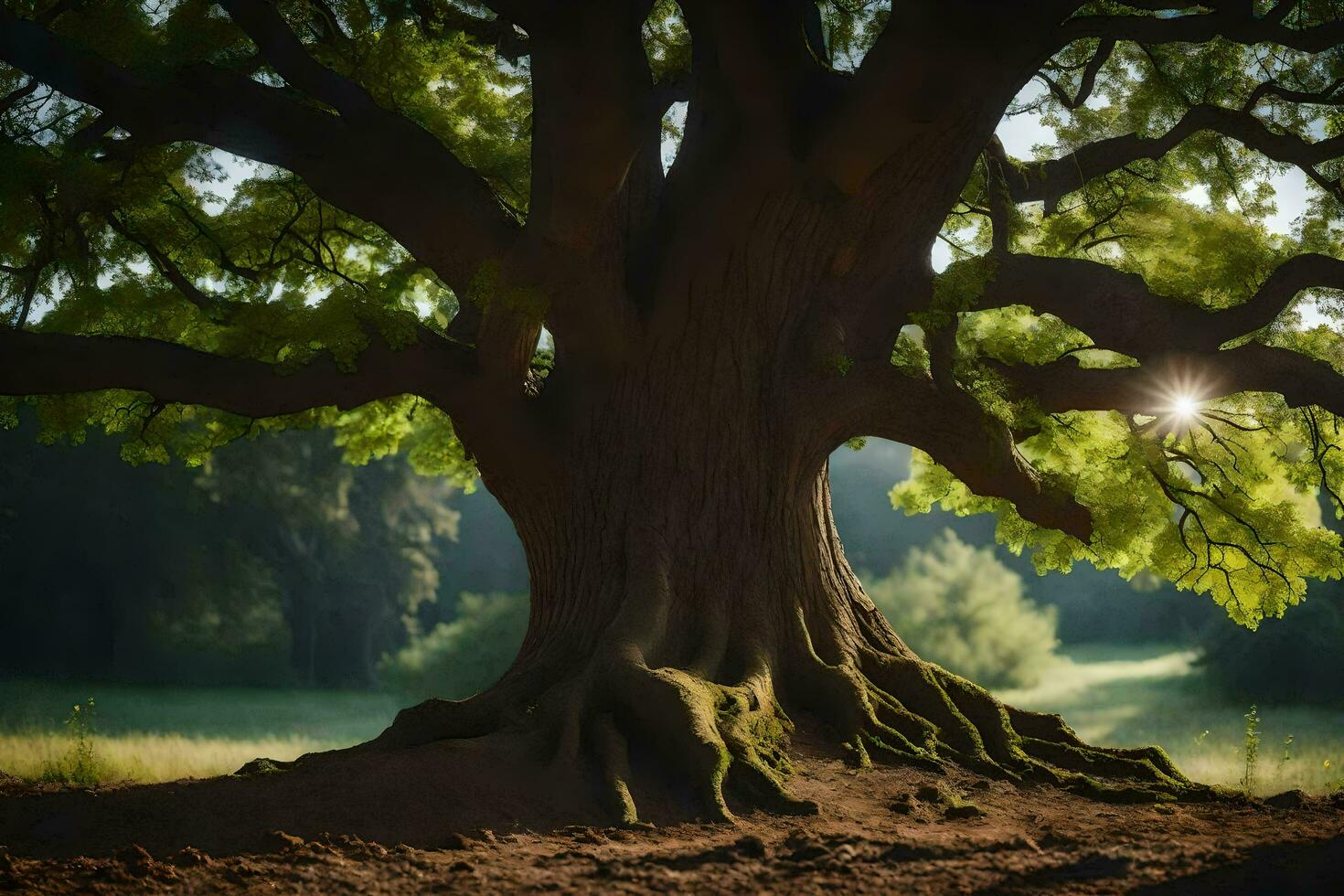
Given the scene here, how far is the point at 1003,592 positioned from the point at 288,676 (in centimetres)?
1866

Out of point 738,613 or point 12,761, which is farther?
point 12,761

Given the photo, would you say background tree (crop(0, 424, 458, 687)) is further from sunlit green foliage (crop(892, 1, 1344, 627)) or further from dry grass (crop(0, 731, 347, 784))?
sunlit green foliage (crop(892, 1, 1344, 627))

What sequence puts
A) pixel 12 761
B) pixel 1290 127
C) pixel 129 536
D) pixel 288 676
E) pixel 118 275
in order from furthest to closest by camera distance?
pixel 288 676
pixel 129 536
pixel 12 761
pixel 118 275
pixel 1290 127

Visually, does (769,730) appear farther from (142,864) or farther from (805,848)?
(142,864)

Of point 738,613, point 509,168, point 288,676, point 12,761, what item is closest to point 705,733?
point 738,613

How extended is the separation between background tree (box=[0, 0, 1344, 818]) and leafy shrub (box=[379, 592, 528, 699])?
13349mm

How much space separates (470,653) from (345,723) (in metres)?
2.75

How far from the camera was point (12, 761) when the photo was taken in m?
10.2

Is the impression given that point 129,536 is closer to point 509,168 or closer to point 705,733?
point 509,168

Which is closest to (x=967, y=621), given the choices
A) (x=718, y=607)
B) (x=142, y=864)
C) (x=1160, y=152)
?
(x=1160, y=152)

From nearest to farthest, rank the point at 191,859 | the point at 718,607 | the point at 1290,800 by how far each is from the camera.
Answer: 1. the point at 191,859
2. the point at 1290,800
3. the point at 718,607

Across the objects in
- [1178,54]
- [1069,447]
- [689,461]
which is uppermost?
[1178,54]

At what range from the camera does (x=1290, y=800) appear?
21.0ft

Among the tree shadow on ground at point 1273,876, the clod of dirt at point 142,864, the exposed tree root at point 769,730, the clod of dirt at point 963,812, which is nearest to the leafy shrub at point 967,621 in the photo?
the exposed tree root at point 769,730
